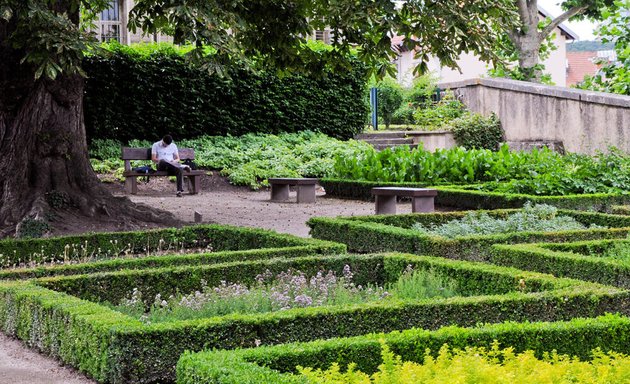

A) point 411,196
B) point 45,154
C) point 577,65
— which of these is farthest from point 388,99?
point 577,65

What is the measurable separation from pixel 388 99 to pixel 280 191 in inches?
550

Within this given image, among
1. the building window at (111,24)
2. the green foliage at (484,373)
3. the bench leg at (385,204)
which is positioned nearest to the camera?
the green foliage at (484,373)

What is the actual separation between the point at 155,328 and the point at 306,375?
73.5 inches

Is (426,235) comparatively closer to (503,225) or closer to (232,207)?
(503,225)

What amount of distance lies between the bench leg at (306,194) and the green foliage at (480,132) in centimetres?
731

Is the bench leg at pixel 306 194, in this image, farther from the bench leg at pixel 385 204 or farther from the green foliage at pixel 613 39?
the green foliage at pixel 613 39

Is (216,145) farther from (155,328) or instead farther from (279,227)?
(155,328)

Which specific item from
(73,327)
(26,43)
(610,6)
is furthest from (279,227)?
(610,6)

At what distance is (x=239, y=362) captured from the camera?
5.33m

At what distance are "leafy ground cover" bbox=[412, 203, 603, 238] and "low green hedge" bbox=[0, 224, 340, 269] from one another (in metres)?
1.92

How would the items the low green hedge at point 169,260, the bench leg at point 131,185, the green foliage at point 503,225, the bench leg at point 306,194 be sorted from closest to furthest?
1. the low green hedge at point 169,260
2. the green foliage at point 503,225
3. the bench leg at point 306,194
4. the bench leg at point 131,185

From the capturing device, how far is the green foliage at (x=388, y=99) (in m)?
32.6

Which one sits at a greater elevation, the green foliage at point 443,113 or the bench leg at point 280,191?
the green foliage at point 443,113

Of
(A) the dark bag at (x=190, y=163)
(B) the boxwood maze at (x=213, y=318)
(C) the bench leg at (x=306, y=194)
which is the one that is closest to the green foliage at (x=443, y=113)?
(A) the dark bag at (x=190, y=163)
